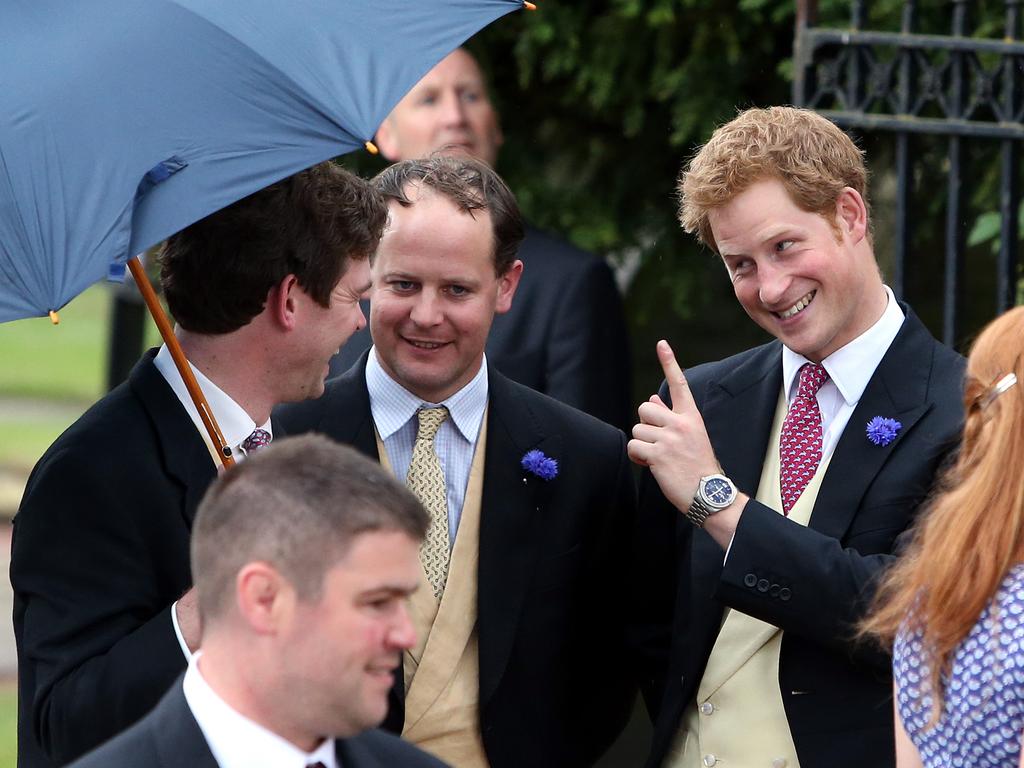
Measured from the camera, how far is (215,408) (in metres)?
3.10

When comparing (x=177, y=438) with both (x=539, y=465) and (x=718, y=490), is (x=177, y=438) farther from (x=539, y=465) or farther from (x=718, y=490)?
(x=718, y=490)

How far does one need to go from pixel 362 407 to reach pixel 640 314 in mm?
2639

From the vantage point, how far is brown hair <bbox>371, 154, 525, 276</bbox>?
3684mm

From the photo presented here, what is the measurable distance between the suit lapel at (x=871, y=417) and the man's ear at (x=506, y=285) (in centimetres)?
85

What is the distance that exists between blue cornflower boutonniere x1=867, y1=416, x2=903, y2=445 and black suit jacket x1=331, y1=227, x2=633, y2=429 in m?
1.55

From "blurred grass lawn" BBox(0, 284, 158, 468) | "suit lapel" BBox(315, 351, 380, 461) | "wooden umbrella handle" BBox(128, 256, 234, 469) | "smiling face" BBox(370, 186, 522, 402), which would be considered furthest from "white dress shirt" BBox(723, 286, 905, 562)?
"blurred grass lawn" BBox(0, 284, 158, 468)

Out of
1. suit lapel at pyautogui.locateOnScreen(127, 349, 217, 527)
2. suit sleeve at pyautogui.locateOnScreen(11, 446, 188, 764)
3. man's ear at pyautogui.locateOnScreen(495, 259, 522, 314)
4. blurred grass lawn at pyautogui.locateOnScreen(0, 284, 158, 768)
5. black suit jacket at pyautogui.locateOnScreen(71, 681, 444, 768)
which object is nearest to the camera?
black suit jacket at pyautogui.locateOnScreen(71, 681, 444, 768)

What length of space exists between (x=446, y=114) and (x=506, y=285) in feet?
5.32

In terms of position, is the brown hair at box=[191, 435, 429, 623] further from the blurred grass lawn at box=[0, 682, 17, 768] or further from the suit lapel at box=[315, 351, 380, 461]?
the blurred grass lawn at box=[0, 682, 17, 768]

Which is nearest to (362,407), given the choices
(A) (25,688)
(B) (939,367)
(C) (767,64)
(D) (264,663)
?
(A) (25,688)

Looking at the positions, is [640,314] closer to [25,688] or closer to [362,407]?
[362,407]

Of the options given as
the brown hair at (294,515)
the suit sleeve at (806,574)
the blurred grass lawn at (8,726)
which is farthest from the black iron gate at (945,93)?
the blurred grass lawn at (8,726)

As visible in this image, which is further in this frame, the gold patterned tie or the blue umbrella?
the gold patterned tie

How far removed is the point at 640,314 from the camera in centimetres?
618
